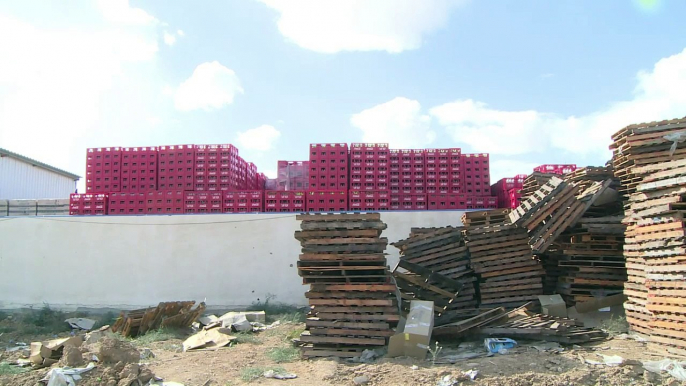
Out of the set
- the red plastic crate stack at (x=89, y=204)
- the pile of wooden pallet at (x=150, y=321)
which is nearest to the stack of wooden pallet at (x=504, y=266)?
the pile of wooden pallet at (x=150, y=321)

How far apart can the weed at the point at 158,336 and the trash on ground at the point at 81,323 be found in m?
3.05

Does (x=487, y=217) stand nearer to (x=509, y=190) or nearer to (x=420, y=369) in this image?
(x=509, y=190)

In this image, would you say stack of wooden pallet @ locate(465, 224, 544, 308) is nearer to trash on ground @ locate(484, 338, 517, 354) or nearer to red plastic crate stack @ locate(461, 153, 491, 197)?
trash on ground @ locate(484, 338, 517, 354)

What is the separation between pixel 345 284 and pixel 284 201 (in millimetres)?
8010

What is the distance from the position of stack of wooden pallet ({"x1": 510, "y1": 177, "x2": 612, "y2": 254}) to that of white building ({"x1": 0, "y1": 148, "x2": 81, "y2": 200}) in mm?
24468

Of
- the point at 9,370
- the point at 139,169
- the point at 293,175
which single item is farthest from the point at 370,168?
the point at 9,370

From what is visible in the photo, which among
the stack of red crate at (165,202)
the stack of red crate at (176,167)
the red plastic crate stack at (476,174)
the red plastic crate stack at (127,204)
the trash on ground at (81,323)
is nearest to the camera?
the trash on ground at (81,323)

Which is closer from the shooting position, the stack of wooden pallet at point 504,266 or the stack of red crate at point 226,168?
the stack of wooden pallet at point 504,266

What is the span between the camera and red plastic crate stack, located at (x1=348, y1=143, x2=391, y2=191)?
17.5 m

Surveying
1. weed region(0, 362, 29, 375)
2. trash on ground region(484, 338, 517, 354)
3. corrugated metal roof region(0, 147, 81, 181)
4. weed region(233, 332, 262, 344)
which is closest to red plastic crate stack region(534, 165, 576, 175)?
trash on ground region(484, 338, 517, 354)

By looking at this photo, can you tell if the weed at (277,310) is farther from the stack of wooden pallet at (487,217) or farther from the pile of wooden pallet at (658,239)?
the pile of wooden pallet at (658,239)

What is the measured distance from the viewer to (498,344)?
28.5 feet

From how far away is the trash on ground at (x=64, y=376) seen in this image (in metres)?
6.68

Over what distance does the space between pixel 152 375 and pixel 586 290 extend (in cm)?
987
